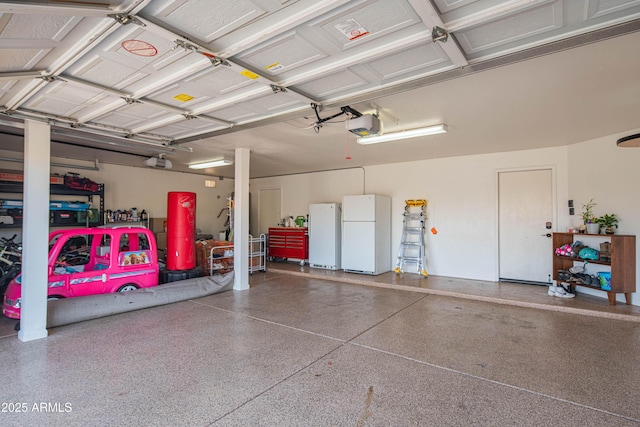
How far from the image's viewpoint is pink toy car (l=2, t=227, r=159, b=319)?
419 centimetres

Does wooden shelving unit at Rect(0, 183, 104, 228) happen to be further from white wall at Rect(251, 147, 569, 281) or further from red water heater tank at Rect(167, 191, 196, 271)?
white wall at Rect(251, 147, 569, 281)

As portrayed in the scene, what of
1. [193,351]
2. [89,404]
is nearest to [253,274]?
[193,351]

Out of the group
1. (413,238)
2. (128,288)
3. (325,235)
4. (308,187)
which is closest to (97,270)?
(128,288)

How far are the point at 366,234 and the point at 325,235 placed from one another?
120cm

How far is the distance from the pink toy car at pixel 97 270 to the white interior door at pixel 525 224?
6525 millimetres

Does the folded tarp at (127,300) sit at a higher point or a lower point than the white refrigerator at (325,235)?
lower

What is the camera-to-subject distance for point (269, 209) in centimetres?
1022

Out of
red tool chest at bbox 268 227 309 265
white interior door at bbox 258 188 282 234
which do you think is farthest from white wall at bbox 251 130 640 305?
white interior door at bbox 258 188 282 234

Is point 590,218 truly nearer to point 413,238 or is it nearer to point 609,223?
point 609,223

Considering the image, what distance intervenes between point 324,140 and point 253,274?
377cm

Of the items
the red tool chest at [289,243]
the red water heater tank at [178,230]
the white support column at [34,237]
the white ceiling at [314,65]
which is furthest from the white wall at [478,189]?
the white support column at [34,237]

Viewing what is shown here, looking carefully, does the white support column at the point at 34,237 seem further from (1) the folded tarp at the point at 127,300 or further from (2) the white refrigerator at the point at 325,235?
(2) the white refrigerator at the point at 325,235

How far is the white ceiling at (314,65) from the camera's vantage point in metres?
2.02

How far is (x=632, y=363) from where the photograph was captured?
2998mm
